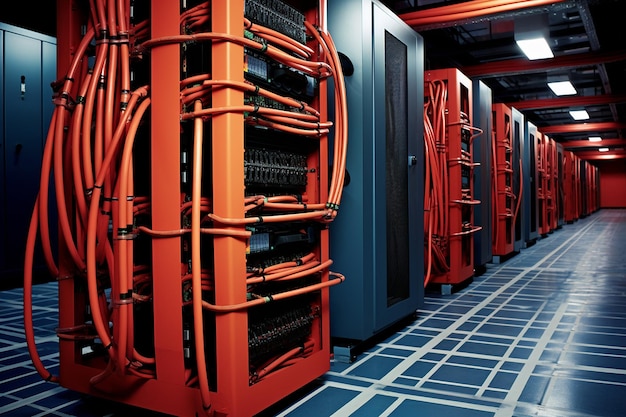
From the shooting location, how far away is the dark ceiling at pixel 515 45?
16.8ft

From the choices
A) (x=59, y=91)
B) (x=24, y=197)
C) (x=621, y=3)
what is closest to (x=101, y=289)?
(x=59, y=91)

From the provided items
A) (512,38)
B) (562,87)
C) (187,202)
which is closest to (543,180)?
(562,87)

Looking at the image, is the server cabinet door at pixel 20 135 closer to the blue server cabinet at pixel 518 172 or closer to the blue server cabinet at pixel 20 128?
the blue server cabinet at pixel 20 128

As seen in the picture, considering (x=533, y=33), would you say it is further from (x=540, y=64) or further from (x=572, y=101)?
(x=572, y=101)

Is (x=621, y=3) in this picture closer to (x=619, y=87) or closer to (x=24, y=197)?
(x=619, y=87)

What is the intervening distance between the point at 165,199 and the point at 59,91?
731 millimetres

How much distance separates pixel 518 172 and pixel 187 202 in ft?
23.7

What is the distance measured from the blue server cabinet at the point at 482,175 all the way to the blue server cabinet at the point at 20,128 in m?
4.72

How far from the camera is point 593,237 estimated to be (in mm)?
11086

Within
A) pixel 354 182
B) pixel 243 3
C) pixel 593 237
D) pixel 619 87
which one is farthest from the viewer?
pixel 593 237

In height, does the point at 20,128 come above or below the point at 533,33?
below

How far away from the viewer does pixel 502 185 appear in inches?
284

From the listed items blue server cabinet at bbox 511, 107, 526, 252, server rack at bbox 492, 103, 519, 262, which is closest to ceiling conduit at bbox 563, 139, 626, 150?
blue server cabinet at bbox 511, 107, 526, 252

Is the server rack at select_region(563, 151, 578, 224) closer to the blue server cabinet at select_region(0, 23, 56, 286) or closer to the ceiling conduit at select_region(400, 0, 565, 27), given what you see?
the ceiling conduit at select_region(400, 0, 565, 27)
